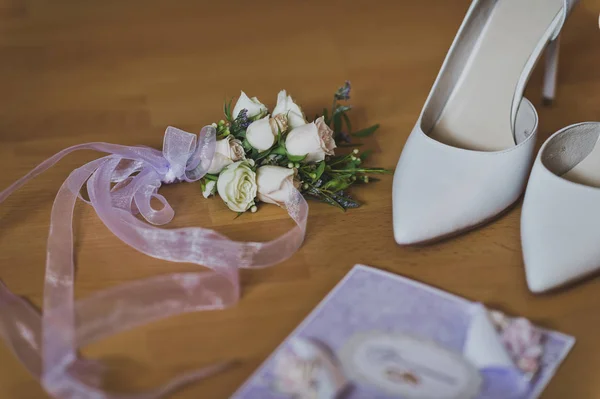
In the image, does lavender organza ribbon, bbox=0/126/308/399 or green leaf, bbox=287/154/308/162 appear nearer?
lavender organza ribbon, bbox=0/126/308/399

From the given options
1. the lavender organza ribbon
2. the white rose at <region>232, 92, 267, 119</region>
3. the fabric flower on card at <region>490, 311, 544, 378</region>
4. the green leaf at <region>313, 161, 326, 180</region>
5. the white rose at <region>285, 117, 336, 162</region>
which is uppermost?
the white rose at <region>232, 92, 267, 119</region>

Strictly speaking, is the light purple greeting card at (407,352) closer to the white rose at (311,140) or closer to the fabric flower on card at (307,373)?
the fabric flower on card at (307,373)

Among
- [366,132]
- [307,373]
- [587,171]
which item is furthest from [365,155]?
[307,373]

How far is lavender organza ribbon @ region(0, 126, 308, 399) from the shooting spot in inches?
32.7

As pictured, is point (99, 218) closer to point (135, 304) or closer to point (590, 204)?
point (135, 304)

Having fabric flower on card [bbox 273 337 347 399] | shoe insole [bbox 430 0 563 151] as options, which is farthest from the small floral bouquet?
fabric flower on card [bbox 273 337 347 399]

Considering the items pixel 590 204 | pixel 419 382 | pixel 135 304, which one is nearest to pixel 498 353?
pixel 419 382

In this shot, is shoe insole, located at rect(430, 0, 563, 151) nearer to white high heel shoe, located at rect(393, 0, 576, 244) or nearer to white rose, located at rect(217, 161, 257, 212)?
white high heel shoe, located at rect(393, 0, 576, 244)

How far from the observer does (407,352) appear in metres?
0.84

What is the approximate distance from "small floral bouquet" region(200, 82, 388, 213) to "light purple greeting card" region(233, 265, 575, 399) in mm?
176

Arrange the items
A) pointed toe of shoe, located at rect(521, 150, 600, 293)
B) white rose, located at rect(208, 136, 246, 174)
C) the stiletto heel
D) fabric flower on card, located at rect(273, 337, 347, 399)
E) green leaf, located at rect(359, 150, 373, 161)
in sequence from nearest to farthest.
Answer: fabric flower on card, located at rect(273, 337, 347, 399), pointed toe of shoe, located at rect(521, 150, 600, 293), white rose, located at rect(208, 136, 246, 174), green leaf, located at rect(359, 150, 373, 161), the stiletto heel

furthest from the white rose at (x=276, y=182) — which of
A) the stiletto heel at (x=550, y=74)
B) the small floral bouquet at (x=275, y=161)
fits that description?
the stiletto heel at (x=550, y=74)

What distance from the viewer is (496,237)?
3.35 feet

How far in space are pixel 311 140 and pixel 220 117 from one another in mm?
269
